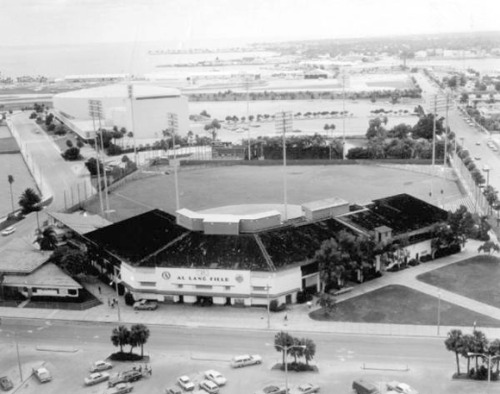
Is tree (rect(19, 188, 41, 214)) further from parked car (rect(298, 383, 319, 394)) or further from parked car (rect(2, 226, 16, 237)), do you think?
parked car (rect(298, 383, 319, 394))

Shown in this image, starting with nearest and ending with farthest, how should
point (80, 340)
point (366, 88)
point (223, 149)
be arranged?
point (80, 340)
point (223, 149)
point (366, 88)

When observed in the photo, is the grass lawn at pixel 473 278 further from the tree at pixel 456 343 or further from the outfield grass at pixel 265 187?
the outfield grass at pixel 265 187

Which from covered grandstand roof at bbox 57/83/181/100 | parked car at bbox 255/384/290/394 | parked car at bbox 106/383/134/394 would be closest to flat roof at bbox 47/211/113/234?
parked car at bbox 106/383/134/394

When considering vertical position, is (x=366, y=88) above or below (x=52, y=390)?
above

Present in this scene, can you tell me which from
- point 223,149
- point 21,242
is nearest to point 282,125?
Result: point 21,242

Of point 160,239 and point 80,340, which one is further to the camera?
point 160,239

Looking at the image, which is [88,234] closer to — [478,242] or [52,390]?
[52,390]

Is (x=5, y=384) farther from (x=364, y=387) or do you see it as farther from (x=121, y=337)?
(x=364, y=387)
